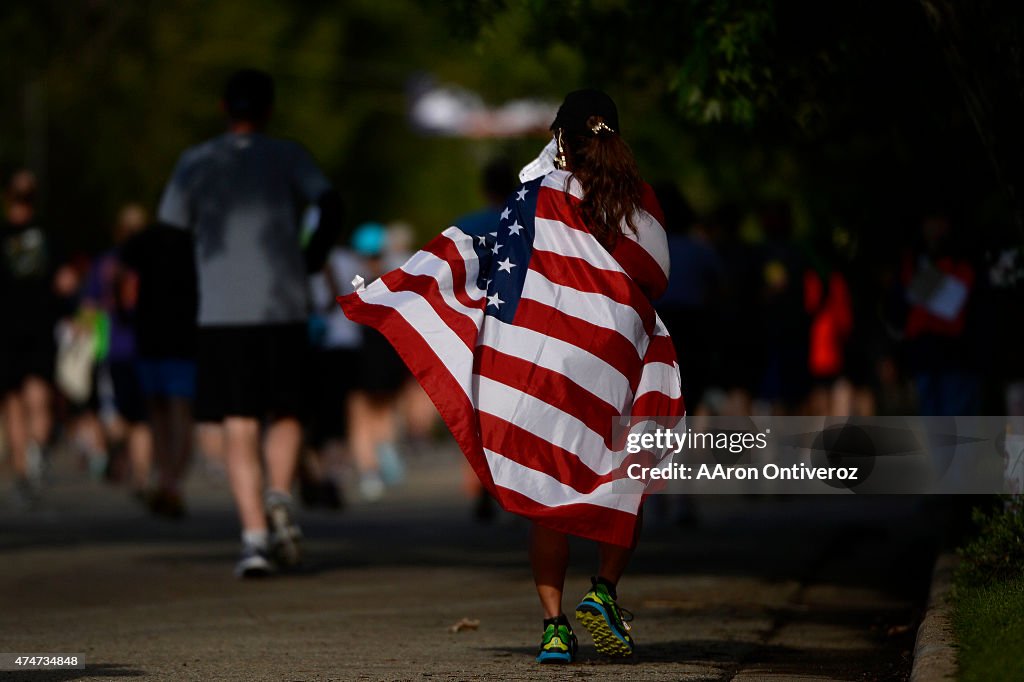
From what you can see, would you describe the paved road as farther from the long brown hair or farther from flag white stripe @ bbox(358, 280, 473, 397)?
the long brown hair

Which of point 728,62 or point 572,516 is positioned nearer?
point 572,516

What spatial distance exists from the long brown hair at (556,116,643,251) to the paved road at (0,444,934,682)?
4.71 feet

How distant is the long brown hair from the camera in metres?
6.75

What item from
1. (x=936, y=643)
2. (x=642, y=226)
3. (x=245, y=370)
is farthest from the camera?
(x=245, y=370)

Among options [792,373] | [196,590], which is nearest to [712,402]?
[792,373]

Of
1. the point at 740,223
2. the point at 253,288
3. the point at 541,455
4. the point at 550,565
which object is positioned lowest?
the point at 550,565

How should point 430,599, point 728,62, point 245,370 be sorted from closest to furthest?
1. point 728,62
2. point 430,599
3. point 245,370

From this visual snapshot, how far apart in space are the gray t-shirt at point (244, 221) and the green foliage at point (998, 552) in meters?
3.79

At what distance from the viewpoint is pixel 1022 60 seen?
7.71 metres

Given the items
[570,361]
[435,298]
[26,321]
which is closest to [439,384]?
[435,298]

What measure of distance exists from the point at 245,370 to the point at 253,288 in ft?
1.27

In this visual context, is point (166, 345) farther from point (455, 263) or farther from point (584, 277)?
point (584, 277)

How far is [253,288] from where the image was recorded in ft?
31.8

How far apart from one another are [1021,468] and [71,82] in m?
26.9
